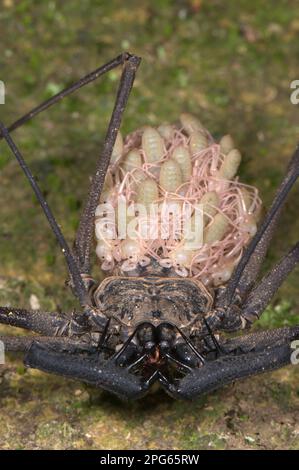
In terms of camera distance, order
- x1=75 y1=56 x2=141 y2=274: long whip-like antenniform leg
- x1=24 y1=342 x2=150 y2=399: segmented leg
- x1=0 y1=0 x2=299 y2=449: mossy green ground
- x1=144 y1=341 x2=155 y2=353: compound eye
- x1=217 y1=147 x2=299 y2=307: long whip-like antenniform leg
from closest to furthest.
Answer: x1=24 y1=342 x2=150 y2=399: segmented leg → x1=144 y1=341 x2=155 y2=353: compound eye → x1=217 y1=147 x2=299 y2=307: long whip-like antenniform leg → x1=0 y1=0 x2=299 y2=449: mossy green ground → x1=75 y1=56 x2=141 y2=274: long whip-like antenniform leg

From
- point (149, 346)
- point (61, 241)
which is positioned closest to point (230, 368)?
point (149, 346)

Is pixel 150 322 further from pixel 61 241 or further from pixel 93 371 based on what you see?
pixel 61 241

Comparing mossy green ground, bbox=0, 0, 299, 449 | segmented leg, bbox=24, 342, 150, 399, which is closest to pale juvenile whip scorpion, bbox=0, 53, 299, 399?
segmented leg, bbox=24, 342, 150, 399

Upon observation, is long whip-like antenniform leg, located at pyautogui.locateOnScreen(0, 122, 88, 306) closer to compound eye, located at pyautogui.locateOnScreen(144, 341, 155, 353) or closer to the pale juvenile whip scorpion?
the pale juvenile whip scorpion

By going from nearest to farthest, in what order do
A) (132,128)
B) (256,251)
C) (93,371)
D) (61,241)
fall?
(93,371)
(61,241)
(256,251)
(132,128)

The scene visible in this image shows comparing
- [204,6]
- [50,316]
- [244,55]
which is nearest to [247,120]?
[244,55]

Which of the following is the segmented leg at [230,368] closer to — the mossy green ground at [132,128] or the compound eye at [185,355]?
the compound eye at [185,355]

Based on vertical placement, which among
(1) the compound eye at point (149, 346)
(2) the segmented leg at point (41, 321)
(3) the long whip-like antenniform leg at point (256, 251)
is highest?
(3) the long whip-like antenniform leg at point (256, 251)

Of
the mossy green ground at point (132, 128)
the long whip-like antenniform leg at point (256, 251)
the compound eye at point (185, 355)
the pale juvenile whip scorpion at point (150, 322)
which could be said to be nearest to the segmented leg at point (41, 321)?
the pale juvenile whip scorpion at point (150, 322)
